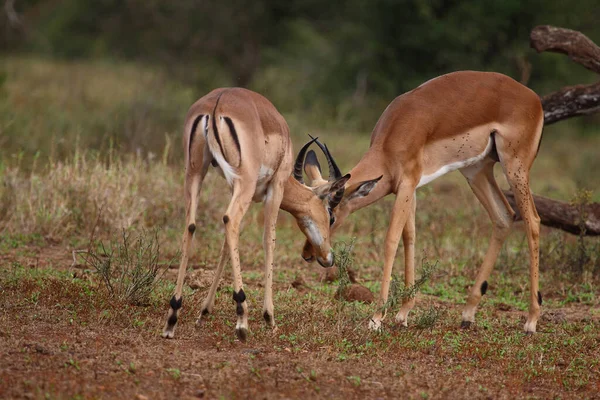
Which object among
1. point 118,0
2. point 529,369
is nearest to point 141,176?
point 529,369

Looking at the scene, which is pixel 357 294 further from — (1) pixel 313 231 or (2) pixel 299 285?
(1) pixel 313 231

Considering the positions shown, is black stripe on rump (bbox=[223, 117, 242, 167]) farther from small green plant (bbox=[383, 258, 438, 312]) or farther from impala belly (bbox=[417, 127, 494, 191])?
impala belly (bbox=[417, 127, 494, 191])

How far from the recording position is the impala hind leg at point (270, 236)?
18.9 ft

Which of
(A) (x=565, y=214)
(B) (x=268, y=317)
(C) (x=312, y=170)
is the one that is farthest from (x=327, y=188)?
(A) (x=565, y=214)

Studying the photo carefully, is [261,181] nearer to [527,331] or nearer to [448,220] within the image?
[527,331]

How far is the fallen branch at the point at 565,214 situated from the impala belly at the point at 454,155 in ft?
3.99

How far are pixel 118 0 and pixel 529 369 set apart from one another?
19.9 metres

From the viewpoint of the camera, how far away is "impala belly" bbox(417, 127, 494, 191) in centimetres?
656

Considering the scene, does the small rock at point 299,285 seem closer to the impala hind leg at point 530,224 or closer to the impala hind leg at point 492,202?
the impala hind leg at point 492,202

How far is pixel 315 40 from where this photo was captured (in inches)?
824

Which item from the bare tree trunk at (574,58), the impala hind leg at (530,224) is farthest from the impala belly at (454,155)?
the bare tree trunk at (574,58)

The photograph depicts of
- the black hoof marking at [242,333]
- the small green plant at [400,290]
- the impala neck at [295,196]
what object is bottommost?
the black hoof marking at [242,333]

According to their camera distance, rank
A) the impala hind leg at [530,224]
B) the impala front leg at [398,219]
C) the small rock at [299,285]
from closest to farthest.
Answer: the impala front leg at [398,219], the impala hind leg at [530,224], the small rock at [299,285]

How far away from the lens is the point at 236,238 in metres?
5.34
